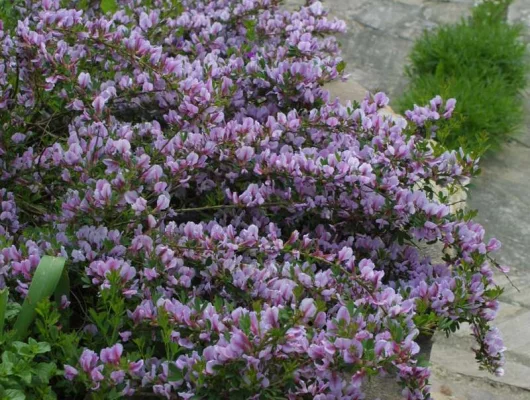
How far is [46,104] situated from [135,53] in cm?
28

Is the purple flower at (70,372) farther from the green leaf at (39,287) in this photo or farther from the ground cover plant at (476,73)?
the ground cover plant at (476,73)

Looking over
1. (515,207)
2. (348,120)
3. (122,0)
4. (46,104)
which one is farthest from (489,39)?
(46,104)

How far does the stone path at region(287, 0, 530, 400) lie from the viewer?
3232mm

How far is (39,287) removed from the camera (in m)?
1.93

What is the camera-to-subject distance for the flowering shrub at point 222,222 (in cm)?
190

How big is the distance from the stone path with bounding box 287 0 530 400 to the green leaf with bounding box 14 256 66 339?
5.06ft

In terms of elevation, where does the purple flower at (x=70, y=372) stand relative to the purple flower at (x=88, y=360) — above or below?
below

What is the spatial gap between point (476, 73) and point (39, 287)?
3598 mm

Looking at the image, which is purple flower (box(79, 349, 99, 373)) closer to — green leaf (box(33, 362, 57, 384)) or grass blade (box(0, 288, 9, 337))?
green leaf (box(33, 362, 57, 384))

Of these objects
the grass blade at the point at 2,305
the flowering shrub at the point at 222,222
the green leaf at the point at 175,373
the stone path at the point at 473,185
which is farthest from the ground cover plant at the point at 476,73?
the grass blade at the point at 2,305

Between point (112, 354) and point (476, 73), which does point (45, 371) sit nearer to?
point (112, 354)

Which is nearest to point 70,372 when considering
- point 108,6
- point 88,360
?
point 88,360

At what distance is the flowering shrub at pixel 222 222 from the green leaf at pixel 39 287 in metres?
0.03

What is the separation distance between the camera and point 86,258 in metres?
2.10
